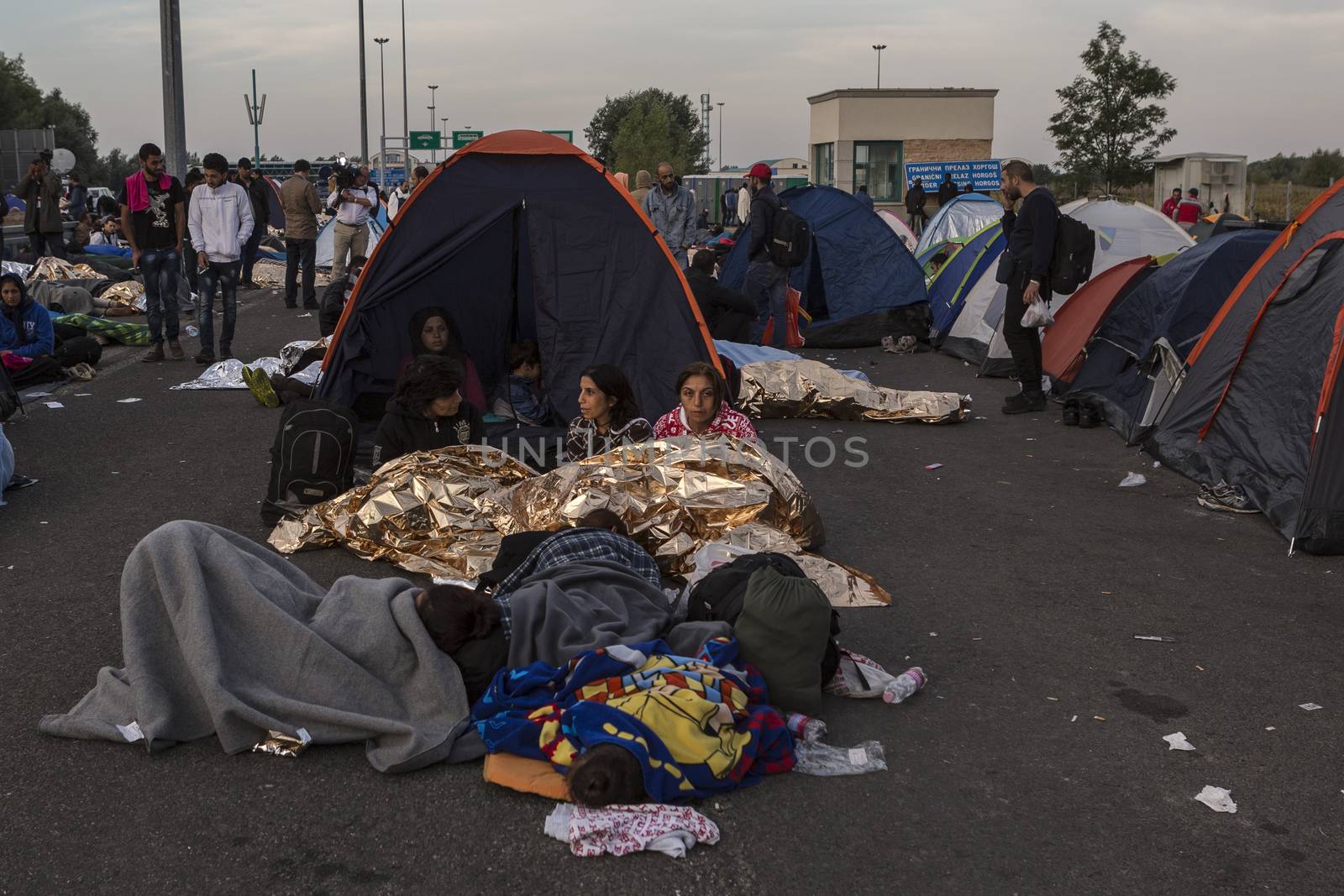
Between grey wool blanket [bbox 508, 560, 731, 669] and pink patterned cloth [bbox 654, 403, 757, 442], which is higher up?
pink patterned cloth [bbox 654, 403, 757, 442]

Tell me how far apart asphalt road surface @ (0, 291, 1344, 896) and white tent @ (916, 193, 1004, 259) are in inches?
456

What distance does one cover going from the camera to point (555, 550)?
4.77 meters

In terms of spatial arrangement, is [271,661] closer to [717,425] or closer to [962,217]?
[717,425]

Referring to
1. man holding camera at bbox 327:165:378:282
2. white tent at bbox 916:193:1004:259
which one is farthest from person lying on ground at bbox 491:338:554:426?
white tent at bbox 916:193:1004:259

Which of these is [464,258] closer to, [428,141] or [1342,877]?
[1342,877]

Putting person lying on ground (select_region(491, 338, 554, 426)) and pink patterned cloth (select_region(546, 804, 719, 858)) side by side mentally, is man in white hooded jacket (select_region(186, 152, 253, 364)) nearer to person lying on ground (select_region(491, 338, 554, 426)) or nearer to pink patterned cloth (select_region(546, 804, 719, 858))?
person lying on ground (select_region(491, 338, 554, 426))

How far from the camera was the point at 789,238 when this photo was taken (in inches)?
492

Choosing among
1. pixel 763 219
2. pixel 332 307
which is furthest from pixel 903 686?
pixel 763 219

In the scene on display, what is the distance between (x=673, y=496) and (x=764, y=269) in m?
7.49

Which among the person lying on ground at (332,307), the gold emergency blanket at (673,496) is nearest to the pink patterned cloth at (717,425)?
the gold emergency blanket at (673,496)

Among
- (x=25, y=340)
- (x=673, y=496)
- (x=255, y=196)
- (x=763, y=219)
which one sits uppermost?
(x=255, y=196)

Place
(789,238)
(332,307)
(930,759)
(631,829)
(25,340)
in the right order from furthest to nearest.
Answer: (789,238)
(332,307)
(25,340)
(930,759)
(631,829)

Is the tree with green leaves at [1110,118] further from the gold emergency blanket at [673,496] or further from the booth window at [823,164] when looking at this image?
the gold emergency blanket at [673,496]

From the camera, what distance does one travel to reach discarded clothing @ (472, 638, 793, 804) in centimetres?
349
